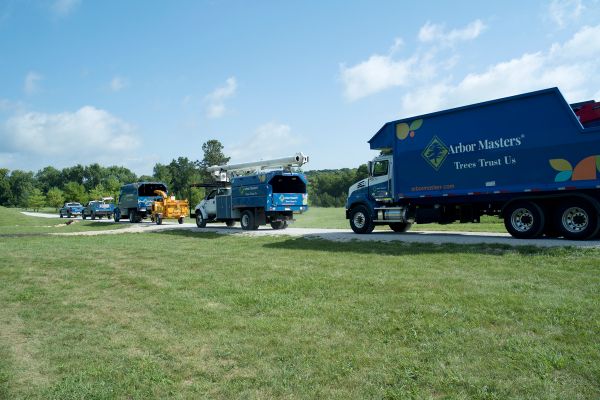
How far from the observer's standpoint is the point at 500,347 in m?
4.78

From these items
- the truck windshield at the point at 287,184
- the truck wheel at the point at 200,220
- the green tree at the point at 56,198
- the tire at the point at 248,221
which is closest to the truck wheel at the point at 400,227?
the truck windshield at the point at 287,184

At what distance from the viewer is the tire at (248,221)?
23.5 m

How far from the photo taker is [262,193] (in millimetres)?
22281

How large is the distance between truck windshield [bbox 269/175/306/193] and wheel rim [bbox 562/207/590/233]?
11872 mm

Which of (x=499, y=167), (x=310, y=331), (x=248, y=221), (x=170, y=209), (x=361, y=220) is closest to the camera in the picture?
(x=310, y=331)

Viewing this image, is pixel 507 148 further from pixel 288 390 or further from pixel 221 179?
pixel 221 179

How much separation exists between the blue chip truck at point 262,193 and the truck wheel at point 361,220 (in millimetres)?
3794

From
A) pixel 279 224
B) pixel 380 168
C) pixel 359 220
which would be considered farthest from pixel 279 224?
pixel 380 168

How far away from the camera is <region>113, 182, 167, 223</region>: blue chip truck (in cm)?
3481

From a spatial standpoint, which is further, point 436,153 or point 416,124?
point 416,124

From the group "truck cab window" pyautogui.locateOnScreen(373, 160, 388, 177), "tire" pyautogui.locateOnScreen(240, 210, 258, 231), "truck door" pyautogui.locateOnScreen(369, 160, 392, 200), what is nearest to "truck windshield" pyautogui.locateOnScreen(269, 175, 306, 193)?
"tire" pyautogui.locateOnScreen(240, 210, 258, 231)

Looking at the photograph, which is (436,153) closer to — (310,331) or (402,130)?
(402,130)

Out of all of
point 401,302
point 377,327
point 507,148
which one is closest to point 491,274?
point 401,302

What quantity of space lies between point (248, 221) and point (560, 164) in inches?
571
